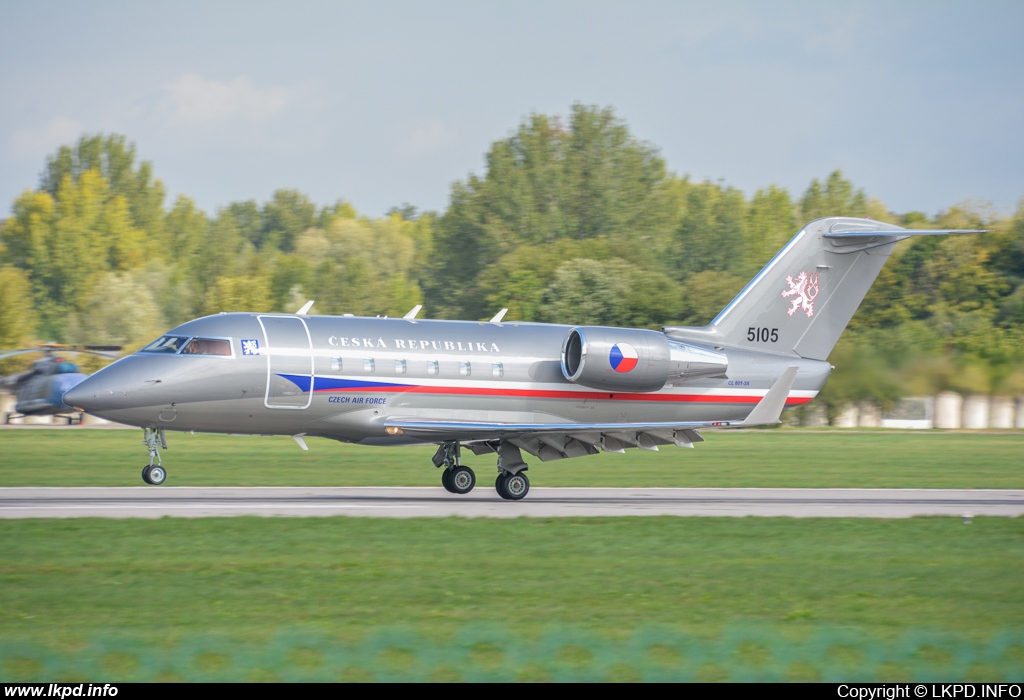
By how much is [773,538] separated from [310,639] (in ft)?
29.9

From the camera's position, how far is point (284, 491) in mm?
23547

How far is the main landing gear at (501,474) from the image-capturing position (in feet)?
74.3

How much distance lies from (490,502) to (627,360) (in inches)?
176

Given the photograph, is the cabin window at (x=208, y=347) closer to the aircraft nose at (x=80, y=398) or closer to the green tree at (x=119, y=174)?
the aircraft nose at (x=80, y=398)

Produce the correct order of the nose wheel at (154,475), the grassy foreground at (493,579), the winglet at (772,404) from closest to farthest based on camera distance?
the grassy foreground at (493,579) → the nose wheel at (154,475) → the winglet at (772,404)

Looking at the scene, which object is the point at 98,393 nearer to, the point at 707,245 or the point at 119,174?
the point at 707,245

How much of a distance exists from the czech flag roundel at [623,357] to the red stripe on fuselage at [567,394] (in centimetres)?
89

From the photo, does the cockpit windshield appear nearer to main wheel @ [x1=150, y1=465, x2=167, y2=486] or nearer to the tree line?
main wheel @ [x1=150, y1=465, x2=167, y2=486]

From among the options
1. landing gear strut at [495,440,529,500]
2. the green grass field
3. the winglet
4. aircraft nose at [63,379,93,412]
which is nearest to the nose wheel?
aircraft nose at [63,379,93,412]

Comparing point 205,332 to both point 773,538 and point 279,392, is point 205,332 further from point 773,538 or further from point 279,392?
point 773,538

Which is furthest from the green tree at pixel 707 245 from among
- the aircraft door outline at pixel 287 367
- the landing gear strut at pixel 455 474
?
the aircraft door outline at pixel 287 367

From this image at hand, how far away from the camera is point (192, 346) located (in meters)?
21.7

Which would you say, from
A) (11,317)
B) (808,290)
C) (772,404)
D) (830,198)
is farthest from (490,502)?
(830,198)

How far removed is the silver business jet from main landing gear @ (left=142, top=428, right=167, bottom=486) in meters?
0.04
